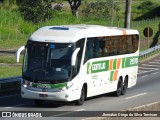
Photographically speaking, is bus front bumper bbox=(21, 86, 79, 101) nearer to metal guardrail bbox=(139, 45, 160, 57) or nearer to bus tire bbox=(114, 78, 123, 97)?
bus tire bbox=(114, 78, 123, 97)

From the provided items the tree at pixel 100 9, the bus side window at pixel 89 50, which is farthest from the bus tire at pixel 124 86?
the tree at pixel 100 9

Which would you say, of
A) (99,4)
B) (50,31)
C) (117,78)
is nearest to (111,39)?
(117,78)

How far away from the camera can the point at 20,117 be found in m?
20.1

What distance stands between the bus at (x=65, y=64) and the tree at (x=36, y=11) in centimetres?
4679

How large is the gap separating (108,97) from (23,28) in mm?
37801

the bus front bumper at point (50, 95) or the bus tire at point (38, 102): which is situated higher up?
the bus front bumper at point (50, 95)

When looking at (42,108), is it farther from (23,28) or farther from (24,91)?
(23,28)

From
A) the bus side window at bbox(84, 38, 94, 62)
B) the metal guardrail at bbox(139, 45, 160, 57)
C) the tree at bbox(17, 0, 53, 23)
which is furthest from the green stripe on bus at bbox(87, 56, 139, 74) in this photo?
the tree at bbox(17, 0, 53, 23)

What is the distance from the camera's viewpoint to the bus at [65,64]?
22.8m

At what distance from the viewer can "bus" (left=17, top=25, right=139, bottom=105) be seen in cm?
2277

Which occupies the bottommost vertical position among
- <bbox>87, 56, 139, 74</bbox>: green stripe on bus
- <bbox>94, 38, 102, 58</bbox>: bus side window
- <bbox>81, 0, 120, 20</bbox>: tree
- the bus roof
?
<bbox>81, 0, 120, 20</bbox>: tree

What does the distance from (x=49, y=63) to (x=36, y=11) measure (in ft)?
167

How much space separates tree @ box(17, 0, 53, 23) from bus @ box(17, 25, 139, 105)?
46.8 meters

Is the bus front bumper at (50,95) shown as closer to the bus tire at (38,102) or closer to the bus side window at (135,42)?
the bus tire at (38,102)
